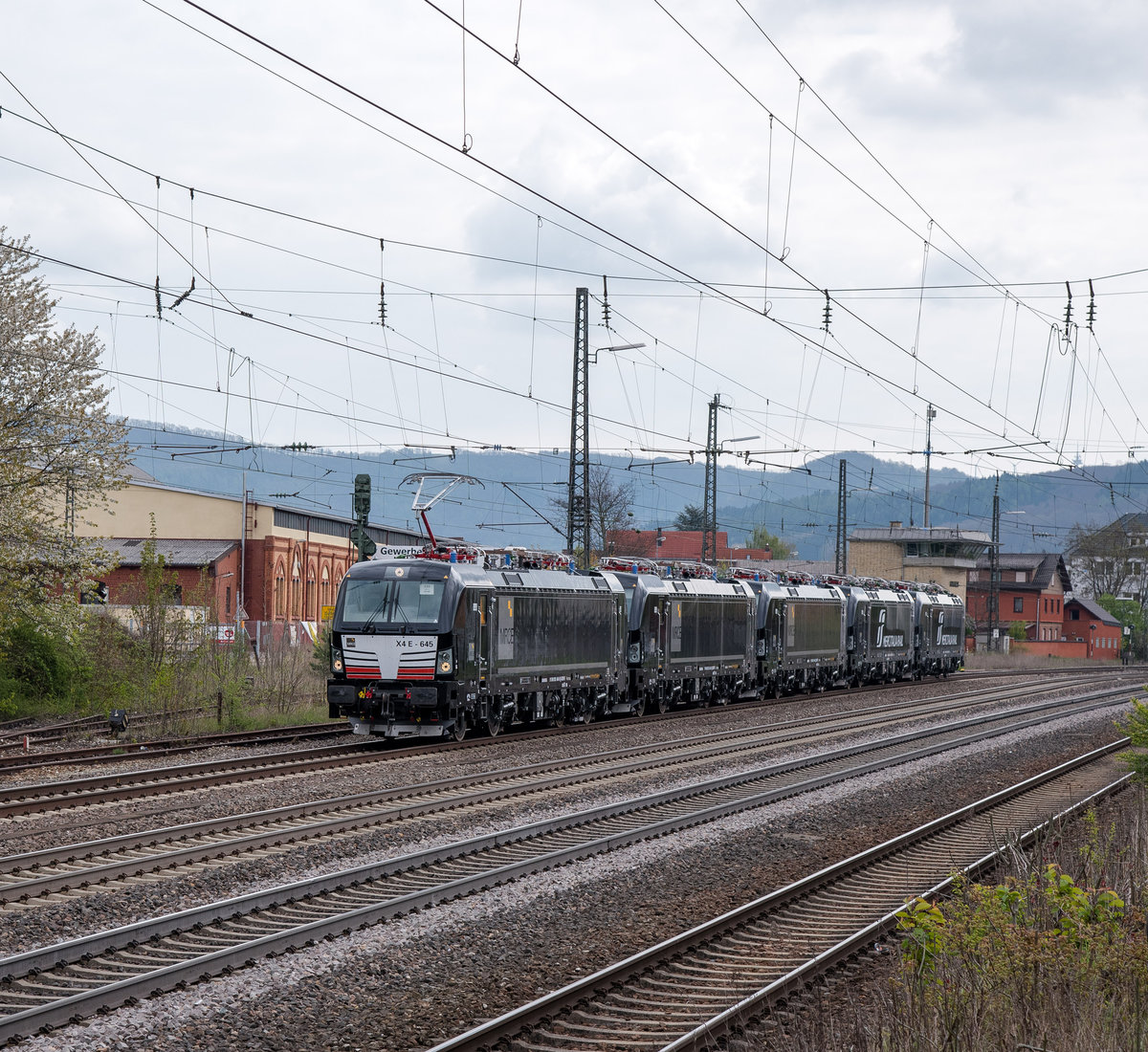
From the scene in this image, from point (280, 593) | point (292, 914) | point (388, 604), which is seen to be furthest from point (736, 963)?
point (280, 593)

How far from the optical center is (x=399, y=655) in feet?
75.6

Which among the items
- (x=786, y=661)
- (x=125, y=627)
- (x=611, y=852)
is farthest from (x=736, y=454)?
(x=611, y=852)

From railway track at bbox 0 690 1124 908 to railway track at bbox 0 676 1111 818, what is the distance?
2.32m

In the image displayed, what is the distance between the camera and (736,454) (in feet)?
153

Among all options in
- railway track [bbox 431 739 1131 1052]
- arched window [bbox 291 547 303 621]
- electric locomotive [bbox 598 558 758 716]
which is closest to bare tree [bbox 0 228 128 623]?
electric locomotive [bbox 598 558 758 716]

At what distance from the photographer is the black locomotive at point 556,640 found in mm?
23156

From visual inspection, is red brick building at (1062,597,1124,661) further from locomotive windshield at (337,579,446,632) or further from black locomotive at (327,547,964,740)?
locomotive windshield at (337,579,446,632)

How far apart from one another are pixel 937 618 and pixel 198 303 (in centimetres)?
4076

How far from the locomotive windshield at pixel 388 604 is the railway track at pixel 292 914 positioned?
7231 millimetres

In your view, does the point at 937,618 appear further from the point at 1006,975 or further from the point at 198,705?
the point at 1006,975

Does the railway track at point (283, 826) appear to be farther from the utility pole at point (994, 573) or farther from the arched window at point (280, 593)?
the utility pole at point (994, 573)

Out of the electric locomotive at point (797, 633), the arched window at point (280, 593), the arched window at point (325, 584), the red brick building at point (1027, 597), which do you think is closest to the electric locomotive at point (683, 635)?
the electric locomotive at point (797, 633)

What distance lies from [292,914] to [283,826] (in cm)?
406

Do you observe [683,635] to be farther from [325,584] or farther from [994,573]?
[994,573]
